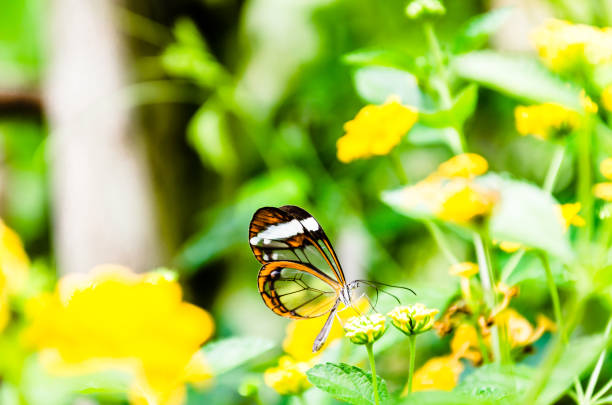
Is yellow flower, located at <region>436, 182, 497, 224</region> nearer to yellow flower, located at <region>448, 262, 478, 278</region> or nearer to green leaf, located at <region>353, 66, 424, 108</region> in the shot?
yellow flower, located at <region>448, 262, 478, 278</region>

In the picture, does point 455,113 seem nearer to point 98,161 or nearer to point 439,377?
point 439,377

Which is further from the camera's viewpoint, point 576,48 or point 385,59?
point 385,59

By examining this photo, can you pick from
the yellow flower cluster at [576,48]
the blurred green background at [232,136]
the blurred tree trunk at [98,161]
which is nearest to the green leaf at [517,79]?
the yellow flower cluster at [576,48]

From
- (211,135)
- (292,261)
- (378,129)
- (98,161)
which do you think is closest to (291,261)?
(292,261)

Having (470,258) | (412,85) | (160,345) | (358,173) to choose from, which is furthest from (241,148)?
(160,345)

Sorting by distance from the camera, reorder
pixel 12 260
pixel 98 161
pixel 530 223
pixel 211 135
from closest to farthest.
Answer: pixel 530 223
pixel 12 260
pixel 211 135
pixel 98 161

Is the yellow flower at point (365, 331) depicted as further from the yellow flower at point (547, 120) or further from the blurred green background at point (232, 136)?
the blurred green background at point (232, 136)

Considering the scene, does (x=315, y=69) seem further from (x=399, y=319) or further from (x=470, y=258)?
(x=399, y=319)

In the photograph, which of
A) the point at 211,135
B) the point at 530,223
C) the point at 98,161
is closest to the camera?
the point at 530,223
